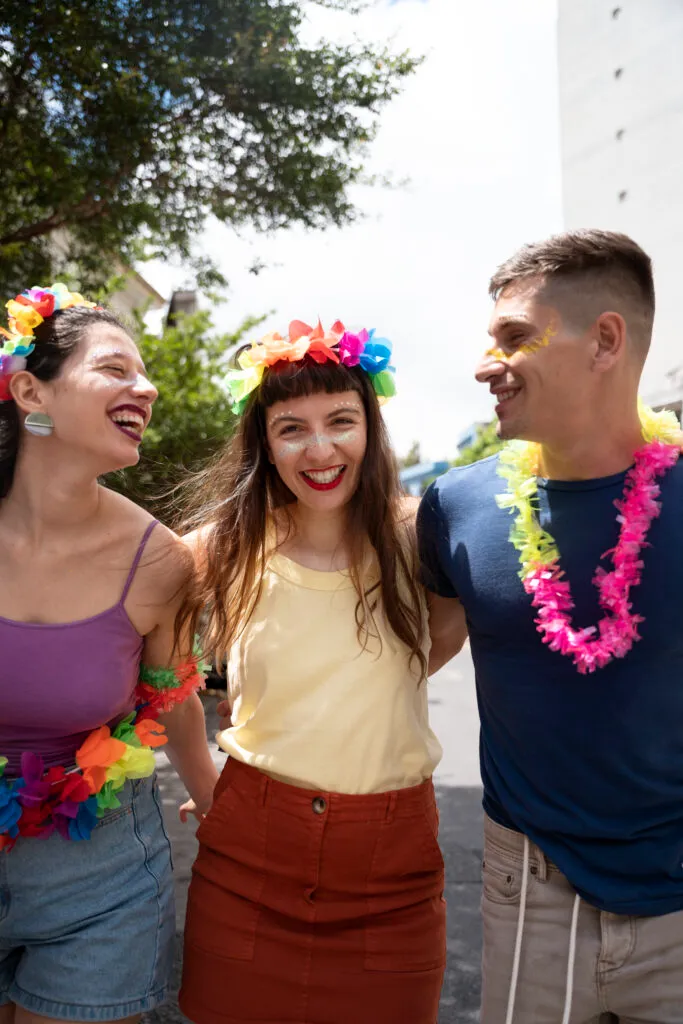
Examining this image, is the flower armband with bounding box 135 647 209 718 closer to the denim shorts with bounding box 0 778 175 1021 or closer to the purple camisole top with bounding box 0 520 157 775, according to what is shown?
the purple camisole top with bounding box 0 520 157 775

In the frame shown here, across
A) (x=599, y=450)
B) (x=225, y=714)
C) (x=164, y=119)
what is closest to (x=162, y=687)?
(x=225, y=714)

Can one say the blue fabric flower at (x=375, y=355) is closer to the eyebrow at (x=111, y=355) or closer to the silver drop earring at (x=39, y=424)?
the eyebrow at (x=111, y=355)

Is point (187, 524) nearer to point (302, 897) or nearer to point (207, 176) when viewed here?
point (302, 897)

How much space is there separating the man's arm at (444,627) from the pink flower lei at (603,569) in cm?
46

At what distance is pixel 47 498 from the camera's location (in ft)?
7.70

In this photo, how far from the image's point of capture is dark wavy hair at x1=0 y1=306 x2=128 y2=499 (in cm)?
235

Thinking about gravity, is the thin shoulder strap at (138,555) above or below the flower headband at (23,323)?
below

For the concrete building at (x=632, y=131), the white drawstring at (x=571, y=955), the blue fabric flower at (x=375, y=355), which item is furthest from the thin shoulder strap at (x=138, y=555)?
the concrete building at (x=632, y=131)

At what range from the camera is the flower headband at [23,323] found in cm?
236

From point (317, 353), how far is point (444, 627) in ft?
2.55

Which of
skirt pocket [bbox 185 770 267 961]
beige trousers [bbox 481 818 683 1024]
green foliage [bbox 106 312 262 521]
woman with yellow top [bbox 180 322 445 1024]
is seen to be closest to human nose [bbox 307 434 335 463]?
woman with yellow top [bbox 180 322 445 1024]

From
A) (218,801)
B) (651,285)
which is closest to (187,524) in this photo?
(218,801)

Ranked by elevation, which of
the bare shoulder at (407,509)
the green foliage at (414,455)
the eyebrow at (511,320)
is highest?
the eyebrow at (511,320)

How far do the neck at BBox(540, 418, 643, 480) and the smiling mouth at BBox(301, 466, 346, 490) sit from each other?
0.62 metres
